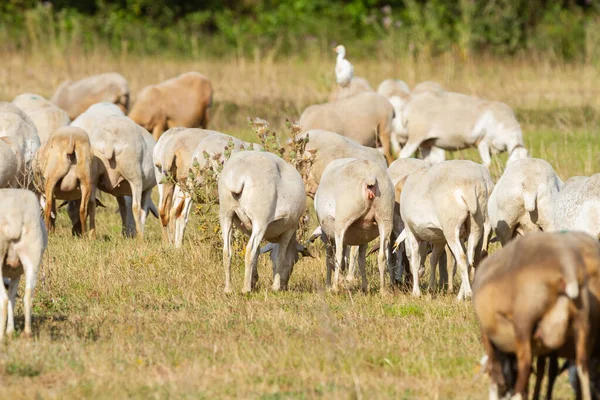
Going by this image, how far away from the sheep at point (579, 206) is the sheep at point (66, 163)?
5812mm

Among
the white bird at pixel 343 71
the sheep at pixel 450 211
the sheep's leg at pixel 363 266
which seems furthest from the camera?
the white bird at pixel 343 71

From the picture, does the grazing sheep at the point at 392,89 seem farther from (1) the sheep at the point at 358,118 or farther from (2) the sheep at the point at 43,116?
(2) the sheep at the point at 43,116

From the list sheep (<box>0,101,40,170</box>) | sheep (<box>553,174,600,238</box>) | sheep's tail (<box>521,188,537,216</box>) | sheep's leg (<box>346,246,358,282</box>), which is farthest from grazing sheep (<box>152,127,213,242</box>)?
sheep (<box>553,174,600,238</box>)

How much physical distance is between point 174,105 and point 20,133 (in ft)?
21.3

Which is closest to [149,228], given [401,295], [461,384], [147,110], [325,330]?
[147,110]

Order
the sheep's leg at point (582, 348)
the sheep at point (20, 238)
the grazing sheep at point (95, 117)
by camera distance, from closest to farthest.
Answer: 1. the sheep's leg at point (582, 348)
2. the sheep at point (20, 238)
3. the grazing sheep at point (95, 117)

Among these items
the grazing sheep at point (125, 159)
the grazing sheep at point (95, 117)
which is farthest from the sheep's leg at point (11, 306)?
the grazing sheep at point (95, 117)

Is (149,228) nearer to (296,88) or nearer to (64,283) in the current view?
(64,283)

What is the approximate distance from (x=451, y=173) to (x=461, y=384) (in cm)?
304

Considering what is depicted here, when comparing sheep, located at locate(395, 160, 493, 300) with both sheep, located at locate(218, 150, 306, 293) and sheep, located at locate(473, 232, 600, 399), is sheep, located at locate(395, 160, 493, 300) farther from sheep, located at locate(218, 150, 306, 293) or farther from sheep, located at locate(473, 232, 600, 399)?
sheep, located at locate(473, 232, 600, 399)

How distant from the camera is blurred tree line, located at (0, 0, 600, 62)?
1252 inches

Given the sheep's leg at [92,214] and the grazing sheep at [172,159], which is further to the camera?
the sheep's leg at [92,214]

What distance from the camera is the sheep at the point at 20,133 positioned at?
44.3 feet

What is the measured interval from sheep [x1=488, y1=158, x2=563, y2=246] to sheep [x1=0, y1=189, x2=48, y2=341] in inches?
180
